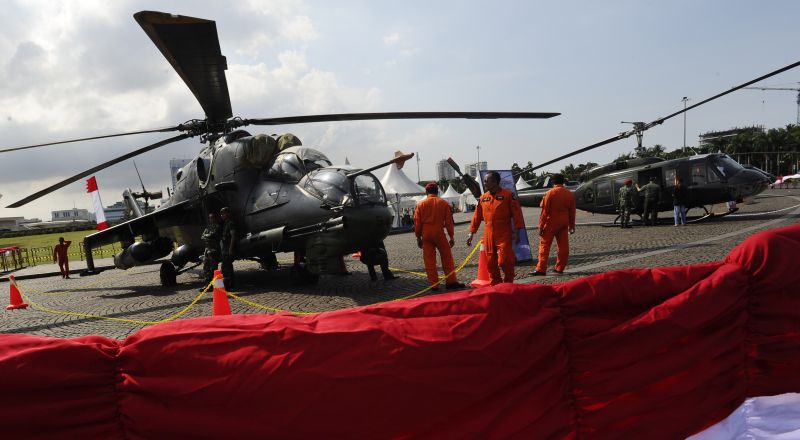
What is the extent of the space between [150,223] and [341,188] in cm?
574

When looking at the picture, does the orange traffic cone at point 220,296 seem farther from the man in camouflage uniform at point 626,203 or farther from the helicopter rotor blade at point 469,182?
the man in camouflage uniform at point 626,203

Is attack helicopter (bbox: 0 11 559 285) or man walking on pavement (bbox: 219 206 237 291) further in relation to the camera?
man walking on pavement (bbox: 219 206 237 291)

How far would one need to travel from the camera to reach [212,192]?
31.4 ft

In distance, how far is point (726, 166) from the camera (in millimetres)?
14812

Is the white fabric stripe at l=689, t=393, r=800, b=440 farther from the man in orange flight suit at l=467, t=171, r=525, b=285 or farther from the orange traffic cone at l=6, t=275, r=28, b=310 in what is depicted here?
the orange traffic cone at l=6, t=275, r=28, b=310

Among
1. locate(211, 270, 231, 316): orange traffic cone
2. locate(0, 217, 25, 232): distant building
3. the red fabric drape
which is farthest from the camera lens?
locate(0, 217, 25, 232): distant building

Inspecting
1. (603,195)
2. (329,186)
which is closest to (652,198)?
(603,195)

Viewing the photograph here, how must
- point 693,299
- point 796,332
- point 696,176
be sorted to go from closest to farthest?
point 693,299 → point 796,332 → point 696,176

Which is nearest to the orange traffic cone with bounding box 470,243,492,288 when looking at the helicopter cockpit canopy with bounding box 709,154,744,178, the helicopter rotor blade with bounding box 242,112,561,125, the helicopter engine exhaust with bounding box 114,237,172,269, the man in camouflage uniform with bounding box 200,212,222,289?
the helicopter rotor blade with bounding box 242,112,561,125

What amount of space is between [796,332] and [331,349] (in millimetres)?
1890

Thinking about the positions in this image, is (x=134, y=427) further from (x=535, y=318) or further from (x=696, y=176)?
(x=696, y=176)

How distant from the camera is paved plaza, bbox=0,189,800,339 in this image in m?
7.42

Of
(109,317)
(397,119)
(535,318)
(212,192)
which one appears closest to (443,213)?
(397,119)

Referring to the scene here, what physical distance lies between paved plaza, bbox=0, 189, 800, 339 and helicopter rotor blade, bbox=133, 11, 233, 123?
3.56 metres
